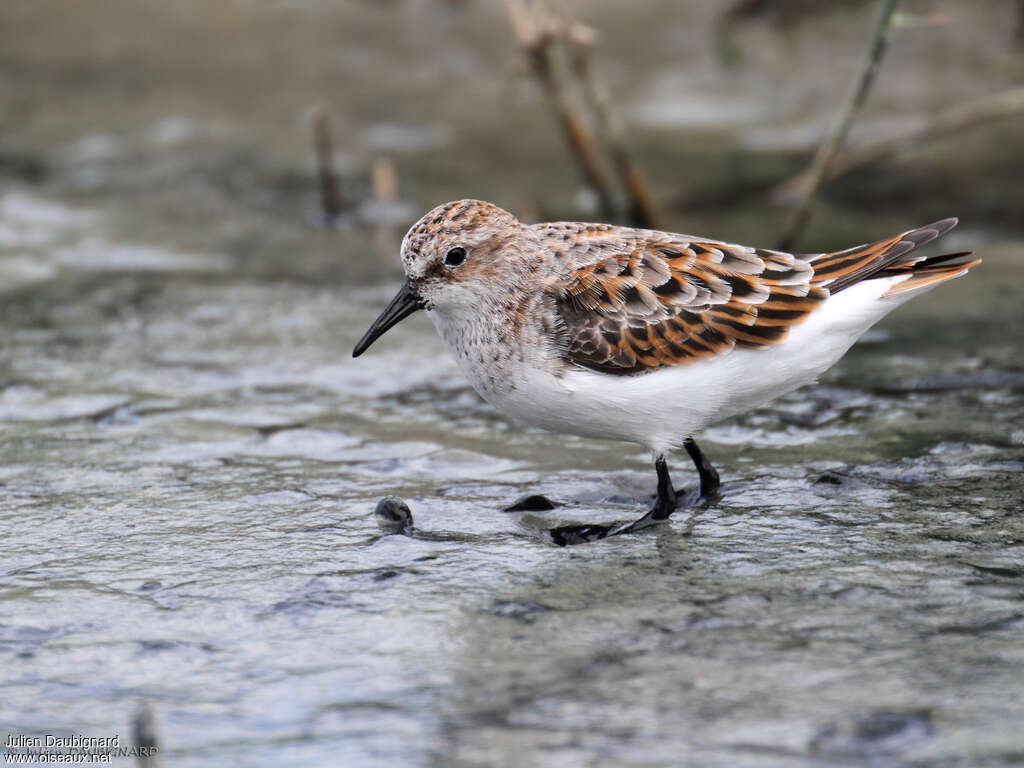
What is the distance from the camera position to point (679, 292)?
20.1ft

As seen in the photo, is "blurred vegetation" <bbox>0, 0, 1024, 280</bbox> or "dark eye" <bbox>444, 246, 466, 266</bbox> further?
"blurred vegetation" <bbox>0, 0, 1024, 280</bbox>

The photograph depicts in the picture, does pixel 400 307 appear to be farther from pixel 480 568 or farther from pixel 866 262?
pixel 866 262

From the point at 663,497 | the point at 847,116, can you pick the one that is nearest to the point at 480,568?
the point at 663,497

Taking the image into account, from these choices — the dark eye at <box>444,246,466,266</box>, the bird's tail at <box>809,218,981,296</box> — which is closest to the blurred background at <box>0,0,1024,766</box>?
the bird's tail at <box>809,218,981,296</box>

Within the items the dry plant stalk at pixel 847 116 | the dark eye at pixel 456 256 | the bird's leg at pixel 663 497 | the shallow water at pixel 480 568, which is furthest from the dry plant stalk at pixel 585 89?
the bird's leg at pixel 663 497

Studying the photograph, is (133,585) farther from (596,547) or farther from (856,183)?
(856,183)

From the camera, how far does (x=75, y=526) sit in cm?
598

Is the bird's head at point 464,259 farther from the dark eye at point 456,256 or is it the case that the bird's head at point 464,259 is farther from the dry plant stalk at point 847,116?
the dry plant stalk at point 847,116

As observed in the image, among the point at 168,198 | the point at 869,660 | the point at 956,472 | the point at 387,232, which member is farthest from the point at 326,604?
the point at 168,198

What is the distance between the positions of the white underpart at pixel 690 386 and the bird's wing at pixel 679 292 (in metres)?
0.06

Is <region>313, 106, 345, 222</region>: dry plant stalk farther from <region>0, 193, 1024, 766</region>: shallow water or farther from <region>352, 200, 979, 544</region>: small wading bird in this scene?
<region>352, 200, 979, 544</region>: small wading bird

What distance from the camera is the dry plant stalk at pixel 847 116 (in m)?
8.73

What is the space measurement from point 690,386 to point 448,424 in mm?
2037

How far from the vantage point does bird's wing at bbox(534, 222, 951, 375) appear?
5977mm
